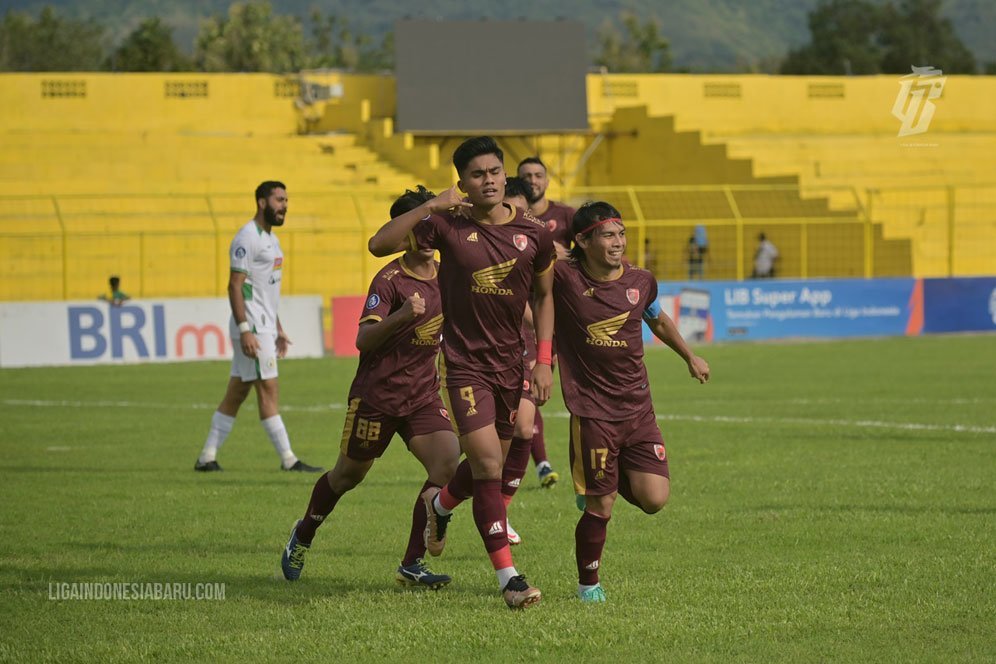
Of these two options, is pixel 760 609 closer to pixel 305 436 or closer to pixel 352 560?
pixel 352 560

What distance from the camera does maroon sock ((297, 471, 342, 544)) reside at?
25.7 feet

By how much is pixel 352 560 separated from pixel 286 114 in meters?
34.0

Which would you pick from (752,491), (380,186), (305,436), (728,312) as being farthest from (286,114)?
(752,491)

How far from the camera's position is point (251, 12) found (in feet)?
285

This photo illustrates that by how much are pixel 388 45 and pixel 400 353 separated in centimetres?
9223

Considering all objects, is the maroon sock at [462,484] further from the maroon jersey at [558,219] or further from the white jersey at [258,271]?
the white jersey at [258,271]

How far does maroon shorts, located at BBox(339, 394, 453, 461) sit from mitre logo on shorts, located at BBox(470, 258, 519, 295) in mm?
1013

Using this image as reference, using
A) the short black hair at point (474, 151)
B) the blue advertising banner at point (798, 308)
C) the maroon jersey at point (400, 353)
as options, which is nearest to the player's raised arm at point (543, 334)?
the short black hair at point (474, 151)

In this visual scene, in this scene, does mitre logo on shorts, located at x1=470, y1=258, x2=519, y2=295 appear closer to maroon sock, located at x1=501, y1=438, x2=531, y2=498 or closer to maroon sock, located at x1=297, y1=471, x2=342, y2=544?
maroon sock, located at x1=297, y1=471, x2=342, y2=544

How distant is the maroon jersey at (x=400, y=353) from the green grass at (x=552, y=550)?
3.17 feet

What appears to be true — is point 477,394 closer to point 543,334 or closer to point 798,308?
point 543,334

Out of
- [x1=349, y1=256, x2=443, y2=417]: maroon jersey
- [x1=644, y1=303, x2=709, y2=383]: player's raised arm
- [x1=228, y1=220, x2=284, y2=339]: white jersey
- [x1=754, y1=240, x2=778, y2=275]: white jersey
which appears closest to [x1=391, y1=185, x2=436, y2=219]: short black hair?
[x1=349, y1=256, x2=443, y2=417]: maroon jersey

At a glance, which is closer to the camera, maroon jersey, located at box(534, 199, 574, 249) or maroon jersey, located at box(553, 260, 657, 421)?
maroon jersey, located at box(553, 260, 657, 421)

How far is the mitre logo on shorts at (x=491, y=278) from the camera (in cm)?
719
